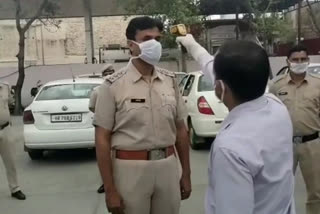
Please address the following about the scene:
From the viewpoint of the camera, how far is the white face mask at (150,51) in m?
3.13

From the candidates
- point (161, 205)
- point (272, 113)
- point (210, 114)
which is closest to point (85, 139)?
point (210, 114)

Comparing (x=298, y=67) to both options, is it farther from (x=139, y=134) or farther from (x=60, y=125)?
(x=60, y=125)

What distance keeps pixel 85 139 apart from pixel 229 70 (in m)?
6.97

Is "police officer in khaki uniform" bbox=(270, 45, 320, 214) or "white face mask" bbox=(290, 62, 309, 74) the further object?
"white face mask" bbox=(290, 62, 309, 74)

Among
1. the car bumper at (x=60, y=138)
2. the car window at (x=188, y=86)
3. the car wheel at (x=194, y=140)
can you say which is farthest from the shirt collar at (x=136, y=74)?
the car window at (x=188, y=86)

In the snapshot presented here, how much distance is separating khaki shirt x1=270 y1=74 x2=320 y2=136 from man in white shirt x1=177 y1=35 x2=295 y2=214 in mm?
2842

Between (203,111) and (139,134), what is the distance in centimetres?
622

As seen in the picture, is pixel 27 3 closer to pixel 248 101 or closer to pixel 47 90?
pixel 47 90

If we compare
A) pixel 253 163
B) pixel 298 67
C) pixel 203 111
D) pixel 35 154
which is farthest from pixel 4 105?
pixel 253 163

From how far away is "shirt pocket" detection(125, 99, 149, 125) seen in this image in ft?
10.0

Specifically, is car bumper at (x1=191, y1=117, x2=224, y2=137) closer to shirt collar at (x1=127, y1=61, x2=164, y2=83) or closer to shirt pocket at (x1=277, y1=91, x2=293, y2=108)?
shirt pocket at (x1=277, y1=91, x2=293, y2=108)

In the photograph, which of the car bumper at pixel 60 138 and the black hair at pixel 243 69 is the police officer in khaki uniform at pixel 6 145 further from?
the black hair at pixel 243 69

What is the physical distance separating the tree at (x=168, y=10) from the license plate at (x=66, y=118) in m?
10.2

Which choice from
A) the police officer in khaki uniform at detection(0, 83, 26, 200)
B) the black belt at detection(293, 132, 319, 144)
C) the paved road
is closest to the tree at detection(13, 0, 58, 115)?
the paved road
